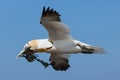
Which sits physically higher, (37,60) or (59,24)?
(59,24)

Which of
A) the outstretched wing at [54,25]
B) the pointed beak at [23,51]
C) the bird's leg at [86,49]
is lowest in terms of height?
the pointed beak at [23,51]

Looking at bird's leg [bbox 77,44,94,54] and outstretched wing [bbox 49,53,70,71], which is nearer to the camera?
bird's leg [bbox 77,44,94,54]

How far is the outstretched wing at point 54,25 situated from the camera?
22375 mm

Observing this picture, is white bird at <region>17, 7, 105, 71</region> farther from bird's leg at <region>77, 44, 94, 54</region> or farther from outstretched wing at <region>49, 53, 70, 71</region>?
outstretched wing at <region>49, 53, 70, 71</region>

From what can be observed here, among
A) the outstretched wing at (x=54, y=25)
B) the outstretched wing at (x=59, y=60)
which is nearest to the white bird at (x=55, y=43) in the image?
the outstretched wing at (x=54, y=25)

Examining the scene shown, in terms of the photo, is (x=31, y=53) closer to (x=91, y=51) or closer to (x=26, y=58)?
(x=26, y=58)

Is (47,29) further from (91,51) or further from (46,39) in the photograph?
(91,51)

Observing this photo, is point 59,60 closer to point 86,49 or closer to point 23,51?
point 86,49

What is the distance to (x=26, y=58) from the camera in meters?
22.1

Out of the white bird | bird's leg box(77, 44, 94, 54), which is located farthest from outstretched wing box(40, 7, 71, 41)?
bird's leg box(77, 44, 94, 54)

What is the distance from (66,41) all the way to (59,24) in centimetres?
70

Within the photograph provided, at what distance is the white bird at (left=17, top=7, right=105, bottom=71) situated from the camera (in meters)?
22.1

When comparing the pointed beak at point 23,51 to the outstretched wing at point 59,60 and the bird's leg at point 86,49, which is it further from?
the bird's leg at point 86,49

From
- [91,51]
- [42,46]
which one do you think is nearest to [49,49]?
[42,46]
